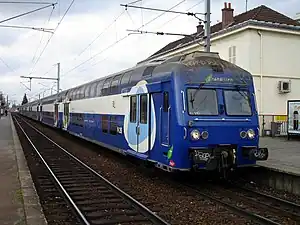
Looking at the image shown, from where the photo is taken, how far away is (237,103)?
34.4 feet

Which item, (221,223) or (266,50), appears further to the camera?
(266,50)

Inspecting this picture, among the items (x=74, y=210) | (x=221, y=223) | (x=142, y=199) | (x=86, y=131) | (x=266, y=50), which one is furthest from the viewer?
(x=266, y=50)

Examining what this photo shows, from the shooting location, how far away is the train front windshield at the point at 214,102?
32.6 ft

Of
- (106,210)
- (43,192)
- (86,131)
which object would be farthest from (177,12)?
(106,210)

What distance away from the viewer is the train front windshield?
9930 millimetres

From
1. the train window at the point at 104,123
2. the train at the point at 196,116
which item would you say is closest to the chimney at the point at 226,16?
the train window at the point at 104,123

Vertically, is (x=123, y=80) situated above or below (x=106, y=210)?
above

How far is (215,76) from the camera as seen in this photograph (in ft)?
33.9

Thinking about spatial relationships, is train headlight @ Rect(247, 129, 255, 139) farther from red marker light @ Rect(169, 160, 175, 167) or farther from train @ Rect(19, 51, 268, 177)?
red marker light @ Rect(169, 160, 175, 167)

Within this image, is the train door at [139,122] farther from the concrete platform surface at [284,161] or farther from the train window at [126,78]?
the concrete platform surface at [284,161]

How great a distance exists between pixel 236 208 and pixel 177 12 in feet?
36.0

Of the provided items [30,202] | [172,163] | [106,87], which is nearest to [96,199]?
[30,202]

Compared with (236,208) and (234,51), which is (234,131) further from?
(234,51)

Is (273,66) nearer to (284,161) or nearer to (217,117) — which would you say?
(284,161)
